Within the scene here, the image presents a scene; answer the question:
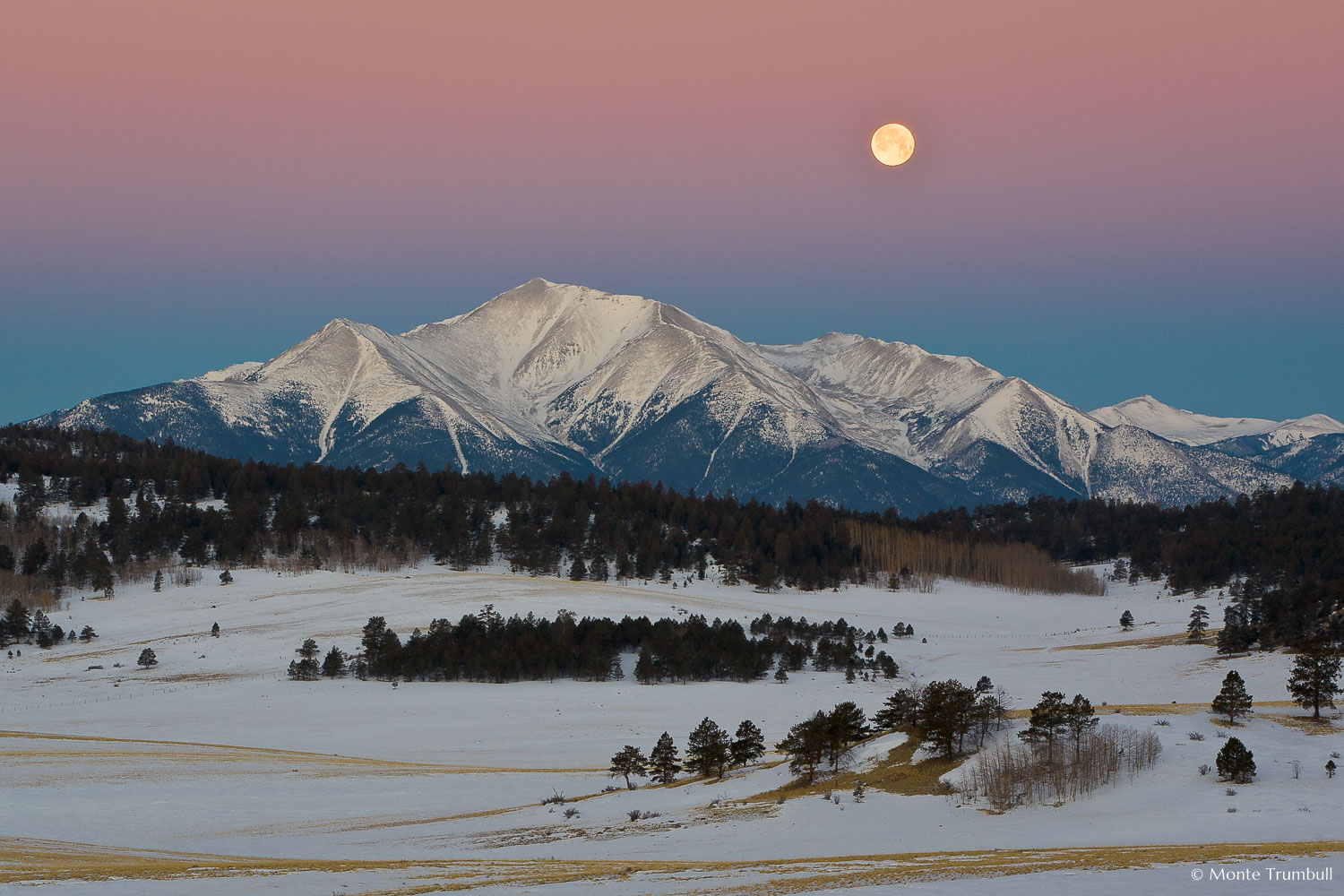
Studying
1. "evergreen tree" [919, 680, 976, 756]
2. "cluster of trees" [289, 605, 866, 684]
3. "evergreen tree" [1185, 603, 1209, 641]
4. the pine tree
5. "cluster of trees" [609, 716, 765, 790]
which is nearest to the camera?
"evergreen tree" [919, 680, 976, 756]

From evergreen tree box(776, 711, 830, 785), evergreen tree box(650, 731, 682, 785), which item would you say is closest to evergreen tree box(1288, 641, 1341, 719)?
evergreen tree box(776, 711, 830, 785)

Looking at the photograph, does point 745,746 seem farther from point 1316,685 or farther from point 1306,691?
point 1316,685

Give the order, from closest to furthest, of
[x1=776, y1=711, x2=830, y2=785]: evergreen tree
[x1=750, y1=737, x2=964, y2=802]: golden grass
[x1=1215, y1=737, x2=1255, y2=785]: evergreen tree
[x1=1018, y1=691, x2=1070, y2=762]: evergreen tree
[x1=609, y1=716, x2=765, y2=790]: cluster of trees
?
[x1=1215, y1=737, x2=1255, y2=785]: evergreen tree, [x1=1018, y1=691, x2=1070, y2=762]: evergreen tree, [x1=750, y1=737, x2=964, y2=802]: golden grass, [x1=776, y1=711, x2=830, y2=785]: evergreen tree, [x1=609, y1=716, x2=765, y2=790]: cluster of trees

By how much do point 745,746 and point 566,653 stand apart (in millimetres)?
61025

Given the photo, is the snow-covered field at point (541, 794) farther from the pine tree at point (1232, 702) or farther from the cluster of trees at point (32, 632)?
the cluster of trees at point (32, 632)

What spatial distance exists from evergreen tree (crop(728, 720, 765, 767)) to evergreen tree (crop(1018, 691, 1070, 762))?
595 inches

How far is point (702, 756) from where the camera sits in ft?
177

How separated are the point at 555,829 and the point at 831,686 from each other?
211 feet

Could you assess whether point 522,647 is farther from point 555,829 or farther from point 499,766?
point 555,829

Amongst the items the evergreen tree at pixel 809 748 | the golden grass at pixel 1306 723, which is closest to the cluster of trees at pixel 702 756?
the evergreen tree at pixel 809 748

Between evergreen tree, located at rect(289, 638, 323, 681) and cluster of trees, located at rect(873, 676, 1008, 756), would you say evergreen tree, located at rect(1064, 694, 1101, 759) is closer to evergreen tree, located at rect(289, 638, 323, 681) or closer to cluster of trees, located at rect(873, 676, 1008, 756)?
cluster of trees, located at rect(873, 676, 1008, 756)

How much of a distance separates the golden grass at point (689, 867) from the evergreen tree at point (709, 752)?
18333mm

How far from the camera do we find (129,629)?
132375 millimetres

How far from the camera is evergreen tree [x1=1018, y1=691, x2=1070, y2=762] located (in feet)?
139
